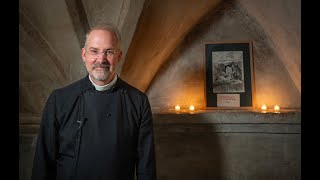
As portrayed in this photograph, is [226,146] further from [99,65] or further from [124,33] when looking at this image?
[99,65]

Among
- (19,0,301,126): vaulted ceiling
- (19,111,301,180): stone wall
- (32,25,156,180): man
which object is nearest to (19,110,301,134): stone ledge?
(19,111,301,180): stone wall

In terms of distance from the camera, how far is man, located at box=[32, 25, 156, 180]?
167cm

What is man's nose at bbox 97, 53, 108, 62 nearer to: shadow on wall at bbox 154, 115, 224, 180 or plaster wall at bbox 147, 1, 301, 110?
shadow on wall at bbox 154, 115, 224, 180

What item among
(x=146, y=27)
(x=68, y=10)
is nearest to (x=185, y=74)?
(x=146, y=27)

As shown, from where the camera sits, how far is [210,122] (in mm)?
2943

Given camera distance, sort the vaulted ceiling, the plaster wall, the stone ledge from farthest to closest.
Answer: the plaster wall
the stone ledge
the vaulted ceiling

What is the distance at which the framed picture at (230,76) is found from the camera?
3375mm

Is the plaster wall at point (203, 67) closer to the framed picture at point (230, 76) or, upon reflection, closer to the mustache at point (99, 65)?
the framed picture at point (230, 76)

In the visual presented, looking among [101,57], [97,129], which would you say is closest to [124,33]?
[101,57]

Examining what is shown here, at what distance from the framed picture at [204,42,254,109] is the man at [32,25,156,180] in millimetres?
1794

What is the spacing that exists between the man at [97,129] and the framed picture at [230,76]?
1.79 m

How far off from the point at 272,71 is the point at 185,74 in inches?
40.9

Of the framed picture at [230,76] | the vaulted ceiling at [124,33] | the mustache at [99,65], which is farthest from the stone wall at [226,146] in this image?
the mustache at [99,65]

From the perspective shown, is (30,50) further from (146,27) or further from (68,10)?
(146,27)
